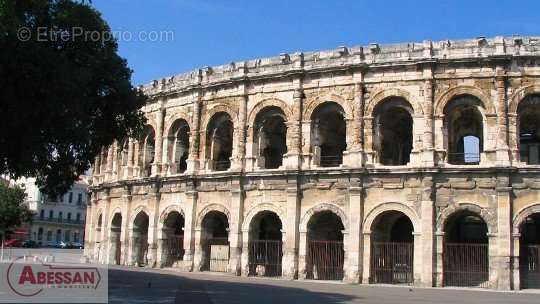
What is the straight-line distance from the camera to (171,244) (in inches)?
1074

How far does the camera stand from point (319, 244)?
2322 cm

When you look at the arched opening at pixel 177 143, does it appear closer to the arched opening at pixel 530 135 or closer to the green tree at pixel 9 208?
the arched opening at pixel 530 135

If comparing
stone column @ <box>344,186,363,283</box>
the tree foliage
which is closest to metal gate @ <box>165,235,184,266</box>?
stone column @ <box>344,186,363,283</box>

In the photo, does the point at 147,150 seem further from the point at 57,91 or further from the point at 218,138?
the point at 57,91

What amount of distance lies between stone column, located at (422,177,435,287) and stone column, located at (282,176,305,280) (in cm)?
449

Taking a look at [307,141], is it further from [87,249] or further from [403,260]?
[87,249]

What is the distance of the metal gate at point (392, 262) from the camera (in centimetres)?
2225

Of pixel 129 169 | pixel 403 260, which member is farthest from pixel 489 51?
pixel 129 169

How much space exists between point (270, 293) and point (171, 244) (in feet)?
36.4

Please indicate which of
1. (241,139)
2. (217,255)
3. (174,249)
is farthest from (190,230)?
(241,139)

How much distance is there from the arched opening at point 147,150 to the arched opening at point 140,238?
6.64 ft

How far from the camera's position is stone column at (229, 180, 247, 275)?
24328 millimetres

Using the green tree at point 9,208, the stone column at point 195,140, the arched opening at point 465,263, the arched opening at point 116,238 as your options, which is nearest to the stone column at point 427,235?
the arched opening at point 465,263

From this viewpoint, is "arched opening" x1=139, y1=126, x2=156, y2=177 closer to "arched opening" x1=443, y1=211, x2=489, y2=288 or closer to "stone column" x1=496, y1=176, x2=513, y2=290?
"arched opening" x1=443, y1=211, x2=489, y2=288
